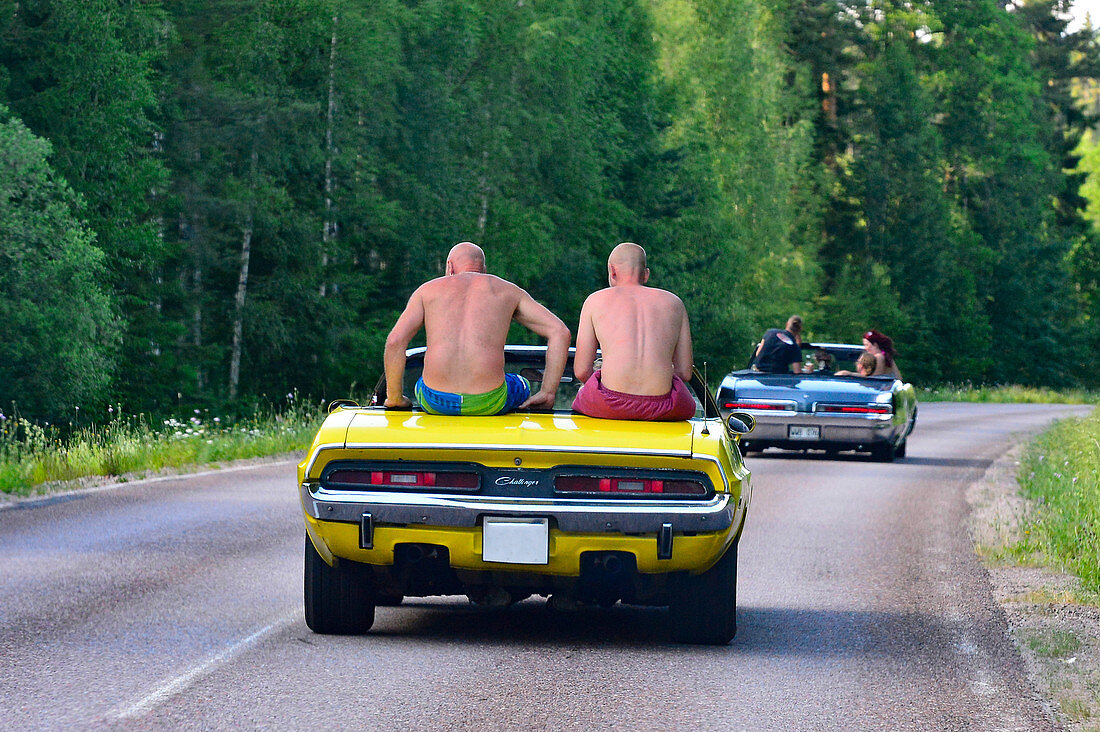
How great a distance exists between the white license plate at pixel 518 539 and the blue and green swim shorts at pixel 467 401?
0.74 meters

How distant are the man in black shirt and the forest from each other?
10.5 metres

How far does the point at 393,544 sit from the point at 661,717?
160cm

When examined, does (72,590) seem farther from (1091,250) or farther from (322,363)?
(1091,250)

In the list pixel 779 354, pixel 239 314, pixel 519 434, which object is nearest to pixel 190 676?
pixel 519 434

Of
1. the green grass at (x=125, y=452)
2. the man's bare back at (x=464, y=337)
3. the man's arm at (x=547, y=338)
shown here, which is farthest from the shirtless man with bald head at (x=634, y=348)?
the green grass at (x=125, y=452)

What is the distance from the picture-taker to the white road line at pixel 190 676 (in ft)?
19.9

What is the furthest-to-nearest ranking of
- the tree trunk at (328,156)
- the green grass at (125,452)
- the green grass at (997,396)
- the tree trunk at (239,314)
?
1. the green grass at (997,396)
2. the tree trunk at (328,156)
3. the tree trunk at (239,314)
4. the green grass at (125,452)

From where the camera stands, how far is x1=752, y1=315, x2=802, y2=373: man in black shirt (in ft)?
67.4

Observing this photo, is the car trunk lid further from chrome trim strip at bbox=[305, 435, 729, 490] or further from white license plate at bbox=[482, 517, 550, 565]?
white license plate at bbox=[482, 517, 550, 565]

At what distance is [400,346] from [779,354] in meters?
13.4

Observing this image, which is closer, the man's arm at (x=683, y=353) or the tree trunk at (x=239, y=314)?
the man's arm at (x=683, y=353)

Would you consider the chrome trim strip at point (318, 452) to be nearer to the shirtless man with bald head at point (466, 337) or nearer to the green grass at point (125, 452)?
the shirtless man with bald head at point (466, 337)

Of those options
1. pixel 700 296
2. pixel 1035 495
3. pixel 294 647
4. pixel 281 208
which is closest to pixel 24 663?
pixel 294 647

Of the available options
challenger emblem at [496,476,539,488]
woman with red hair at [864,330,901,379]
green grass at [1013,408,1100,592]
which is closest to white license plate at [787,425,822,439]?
woman with red hair at [864,330,901,379]
